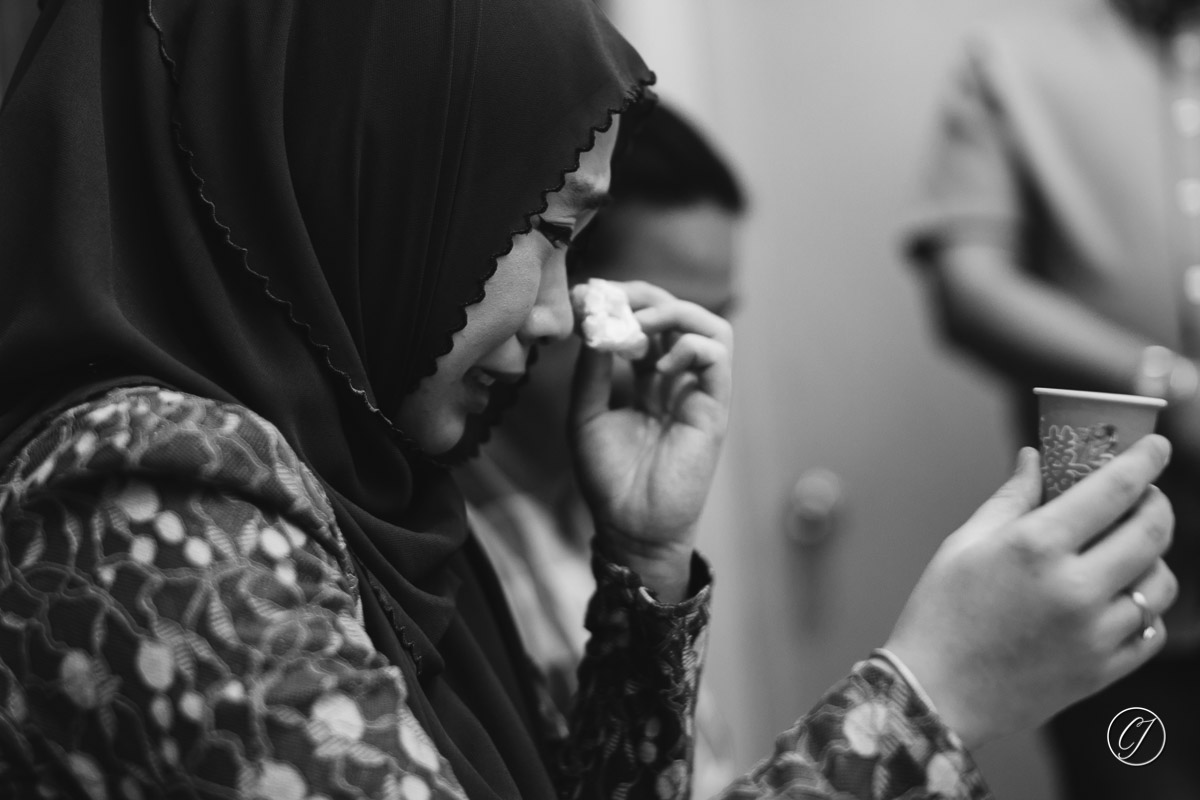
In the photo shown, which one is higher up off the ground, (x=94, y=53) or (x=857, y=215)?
(x=94, y=53)

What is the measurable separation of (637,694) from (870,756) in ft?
1.28

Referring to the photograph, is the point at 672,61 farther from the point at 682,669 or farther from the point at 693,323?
the point at 682,669

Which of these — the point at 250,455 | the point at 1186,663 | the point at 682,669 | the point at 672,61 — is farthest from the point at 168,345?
the point at 672,61

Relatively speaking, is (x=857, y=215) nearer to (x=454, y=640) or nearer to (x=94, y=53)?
(x=454, y=640)

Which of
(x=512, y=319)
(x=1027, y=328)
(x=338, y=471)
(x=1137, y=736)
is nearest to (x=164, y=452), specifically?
(x=338, y=471)

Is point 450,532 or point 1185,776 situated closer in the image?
point 450,532

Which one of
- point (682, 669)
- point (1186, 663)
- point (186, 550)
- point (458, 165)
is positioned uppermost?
point (458, 165)

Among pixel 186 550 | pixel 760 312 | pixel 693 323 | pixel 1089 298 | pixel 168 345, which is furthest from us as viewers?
pixel 760 312

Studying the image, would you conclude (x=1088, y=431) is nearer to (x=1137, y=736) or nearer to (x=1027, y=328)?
(x=1137, y=736)

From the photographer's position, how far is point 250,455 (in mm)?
701

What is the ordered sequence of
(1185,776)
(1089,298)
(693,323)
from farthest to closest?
(1089,298) < (1185,776) < (693,323)

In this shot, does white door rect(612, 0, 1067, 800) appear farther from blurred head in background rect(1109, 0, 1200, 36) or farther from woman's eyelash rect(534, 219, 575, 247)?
woman's eyelash rect(534, 219, 575, 247)

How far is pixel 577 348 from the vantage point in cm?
169

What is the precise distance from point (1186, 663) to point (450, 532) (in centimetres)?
113
